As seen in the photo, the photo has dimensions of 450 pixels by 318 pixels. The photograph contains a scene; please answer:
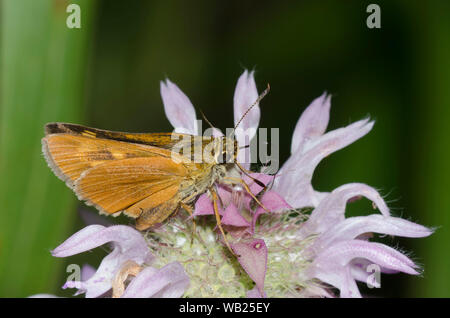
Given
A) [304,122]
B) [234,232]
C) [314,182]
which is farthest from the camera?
[314,182]

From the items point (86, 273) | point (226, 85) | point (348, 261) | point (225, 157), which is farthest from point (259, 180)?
point (226, 85)

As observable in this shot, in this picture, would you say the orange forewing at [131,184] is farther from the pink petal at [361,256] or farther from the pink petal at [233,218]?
the pink petal at [361,256]

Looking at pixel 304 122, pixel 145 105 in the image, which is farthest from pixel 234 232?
pixel 145 105

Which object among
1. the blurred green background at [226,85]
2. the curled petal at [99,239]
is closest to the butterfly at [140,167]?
the curled petal at [99,239]

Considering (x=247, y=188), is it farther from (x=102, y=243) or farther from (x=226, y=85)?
(x=226, y=85)

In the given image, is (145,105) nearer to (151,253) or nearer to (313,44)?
(313,44)
